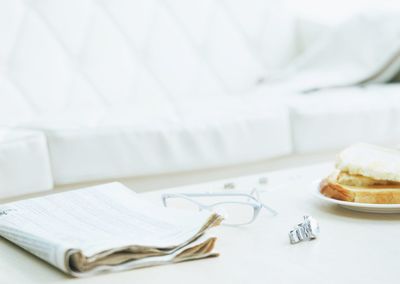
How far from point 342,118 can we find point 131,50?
83 centimetres

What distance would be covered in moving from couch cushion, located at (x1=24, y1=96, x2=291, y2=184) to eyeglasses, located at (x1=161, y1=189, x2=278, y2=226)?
2.50 ft

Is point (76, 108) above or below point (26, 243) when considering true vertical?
below

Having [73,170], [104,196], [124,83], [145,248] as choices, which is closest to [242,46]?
[124,83]

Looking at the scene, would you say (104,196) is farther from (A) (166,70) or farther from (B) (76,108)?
(A) (166,70)

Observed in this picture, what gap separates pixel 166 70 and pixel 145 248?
182cm

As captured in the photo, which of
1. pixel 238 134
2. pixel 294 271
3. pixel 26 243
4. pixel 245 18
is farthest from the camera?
pixel 245 18

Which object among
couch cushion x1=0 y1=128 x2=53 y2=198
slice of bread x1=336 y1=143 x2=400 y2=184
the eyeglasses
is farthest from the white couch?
slice of bread x1=336 y1=143 x2=400 y2=184

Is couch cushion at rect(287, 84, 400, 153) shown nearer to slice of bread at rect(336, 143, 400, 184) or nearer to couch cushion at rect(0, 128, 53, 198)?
couch cushion at rect(0, 128, 53, 198)

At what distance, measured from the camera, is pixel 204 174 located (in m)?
2.05

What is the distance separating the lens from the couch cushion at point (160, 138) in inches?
71.7

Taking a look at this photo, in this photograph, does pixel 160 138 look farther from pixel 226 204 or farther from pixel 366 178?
pixel 366 178

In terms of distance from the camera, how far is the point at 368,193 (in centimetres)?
96

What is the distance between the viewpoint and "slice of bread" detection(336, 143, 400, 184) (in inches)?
38.8

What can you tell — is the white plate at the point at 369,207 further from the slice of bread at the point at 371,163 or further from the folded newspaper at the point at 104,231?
the folded newspaper at the point at 104,231
